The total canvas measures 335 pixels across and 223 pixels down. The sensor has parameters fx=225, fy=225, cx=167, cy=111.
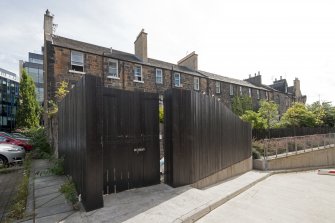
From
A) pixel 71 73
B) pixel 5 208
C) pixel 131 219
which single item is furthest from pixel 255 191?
pixel 71 73

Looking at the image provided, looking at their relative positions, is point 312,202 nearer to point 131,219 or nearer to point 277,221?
point 277,221

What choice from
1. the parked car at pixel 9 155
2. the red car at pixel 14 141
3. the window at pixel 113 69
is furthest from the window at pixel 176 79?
the parked car at pixel 9 155

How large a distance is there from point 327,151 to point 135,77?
17.1 meters

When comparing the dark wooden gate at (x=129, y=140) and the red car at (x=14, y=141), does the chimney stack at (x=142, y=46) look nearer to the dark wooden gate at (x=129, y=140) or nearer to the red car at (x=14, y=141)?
the red car at (x=14, y=141)

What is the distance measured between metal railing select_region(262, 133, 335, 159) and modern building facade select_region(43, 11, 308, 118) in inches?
429

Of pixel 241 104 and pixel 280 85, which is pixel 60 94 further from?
pixel 280 85

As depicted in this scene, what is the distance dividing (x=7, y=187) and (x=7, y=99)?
1875 inches

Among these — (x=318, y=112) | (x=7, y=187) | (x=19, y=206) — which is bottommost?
(x=7, y=187)

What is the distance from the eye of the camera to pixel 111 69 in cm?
1878

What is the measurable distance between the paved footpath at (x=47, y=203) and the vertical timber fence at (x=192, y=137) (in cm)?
263

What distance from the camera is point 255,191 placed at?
7371mm

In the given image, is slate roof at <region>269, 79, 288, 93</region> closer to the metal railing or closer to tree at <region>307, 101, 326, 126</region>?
tree at <region>307, 101, 326, 126</region>

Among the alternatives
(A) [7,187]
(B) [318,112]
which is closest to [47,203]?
(A) [7,187]

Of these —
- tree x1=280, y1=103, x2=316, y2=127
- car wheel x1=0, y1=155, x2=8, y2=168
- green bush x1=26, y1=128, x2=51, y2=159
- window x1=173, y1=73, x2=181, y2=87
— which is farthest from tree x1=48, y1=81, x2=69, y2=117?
tree x1=280, y1=103, x2=316, y2=127
